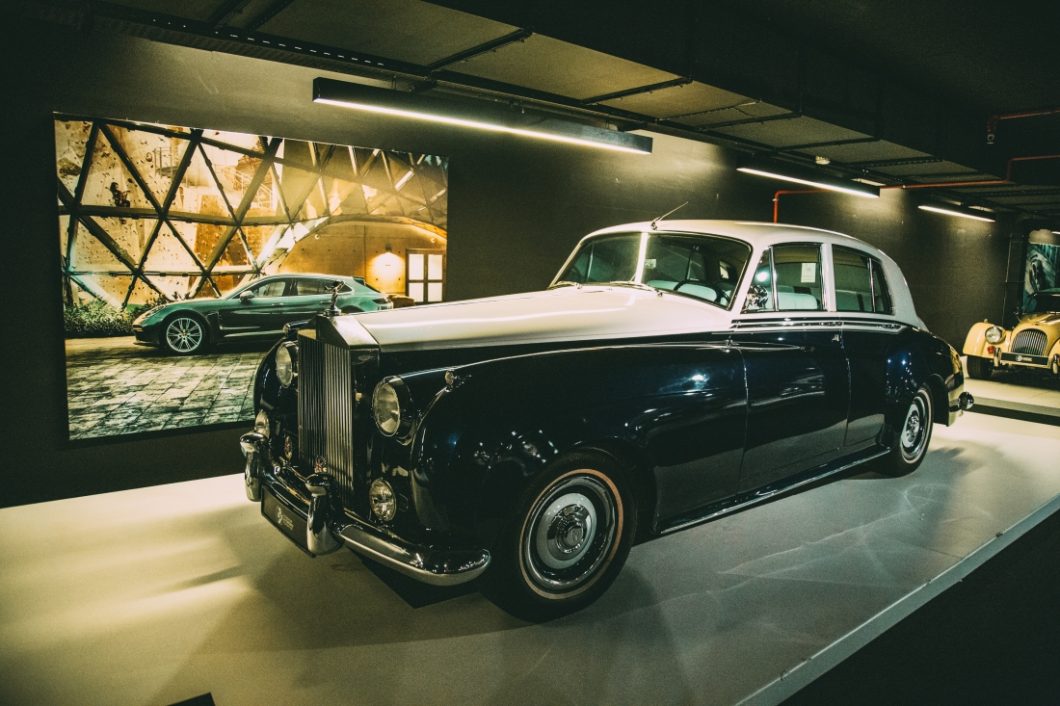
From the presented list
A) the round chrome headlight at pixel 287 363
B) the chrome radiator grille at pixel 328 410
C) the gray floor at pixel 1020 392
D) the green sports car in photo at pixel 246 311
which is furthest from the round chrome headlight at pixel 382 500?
the gray floor at pixel 1020 392

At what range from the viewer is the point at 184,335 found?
14.8 feet

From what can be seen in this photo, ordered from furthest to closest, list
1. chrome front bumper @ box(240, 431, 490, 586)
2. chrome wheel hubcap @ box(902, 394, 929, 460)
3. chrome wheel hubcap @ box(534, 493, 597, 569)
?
chrome wheel hubcap @ box(902, 394, 929, 460)
chrome wheel hubcap @ box(534, 493, 597, 569)
chrome front bumper @ box(240, 431, 490, 586)

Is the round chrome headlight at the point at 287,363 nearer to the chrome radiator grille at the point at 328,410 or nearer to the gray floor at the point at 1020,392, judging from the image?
the chrome radiator grille at the point at 328,410

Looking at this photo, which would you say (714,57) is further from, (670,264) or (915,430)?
(915,430)

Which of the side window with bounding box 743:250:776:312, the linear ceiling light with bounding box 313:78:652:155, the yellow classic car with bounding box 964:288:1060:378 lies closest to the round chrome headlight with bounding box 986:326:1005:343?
the yellow classic car with bounding box 964:288:1060:378

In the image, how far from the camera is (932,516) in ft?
13.7

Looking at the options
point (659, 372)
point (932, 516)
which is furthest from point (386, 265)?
point (932, 516)

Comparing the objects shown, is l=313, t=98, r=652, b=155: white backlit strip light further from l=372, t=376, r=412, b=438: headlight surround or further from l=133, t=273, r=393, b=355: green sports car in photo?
l=372, t=376, r=412, b=438: headlight surround

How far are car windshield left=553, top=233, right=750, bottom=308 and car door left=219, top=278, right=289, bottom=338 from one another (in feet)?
7.02

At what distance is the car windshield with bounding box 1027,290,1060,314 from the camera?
942cm

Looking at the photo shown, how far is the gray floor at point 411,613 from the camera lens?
240cm

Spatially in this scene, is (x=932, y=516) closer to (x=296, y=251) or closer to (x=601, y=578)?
(x=601, y=578)

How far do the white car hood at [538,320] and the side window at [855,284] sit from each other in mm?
1276

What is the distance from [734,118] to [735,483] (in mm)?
3937
